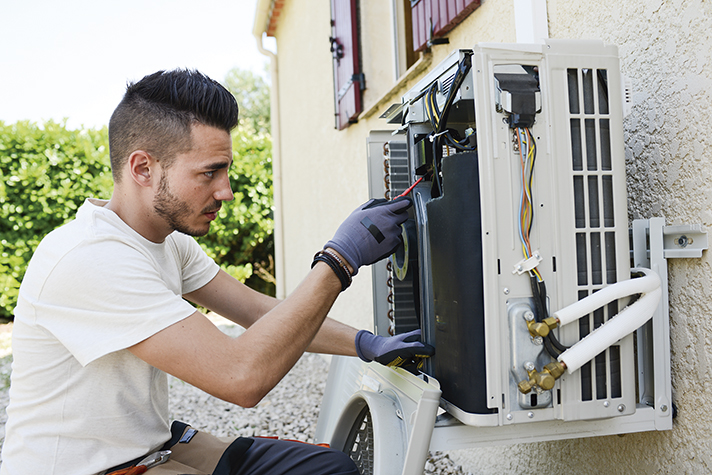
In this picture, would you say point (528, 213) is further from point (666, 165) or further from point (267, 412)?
point (267, 412)

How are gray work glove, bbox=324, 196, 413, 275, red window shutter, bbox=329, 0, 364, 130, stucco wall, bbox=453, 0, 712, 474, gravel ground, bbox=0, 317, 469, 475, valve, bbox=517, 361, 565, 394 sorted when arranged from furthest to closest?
red window shutter, bbox=329, 0, 364, 130 < gravel ground, bbox=0, 317, 469, 475 < gray work glove, bbox=324, 196, 413, 275 < stucco wall, bbox=453, 0, 712, 474 < valve, bbox=517, 361, 565, 394

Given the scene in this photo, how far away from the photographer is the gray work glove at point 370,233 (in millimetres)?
1312

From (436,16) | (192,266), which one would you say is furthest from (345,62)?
(192,266)

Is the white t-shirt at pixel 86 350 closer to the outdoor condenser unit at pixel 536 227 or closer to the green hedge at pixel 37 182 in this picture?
the outdoor condenser unit at pixel 536 227

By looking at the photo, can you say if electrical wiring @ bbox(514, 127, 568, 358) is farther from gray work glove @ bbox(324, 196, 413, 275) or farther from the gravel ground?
the gravel ground

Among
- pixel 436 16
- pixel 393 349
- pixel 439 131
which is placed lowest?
pixel 393 349

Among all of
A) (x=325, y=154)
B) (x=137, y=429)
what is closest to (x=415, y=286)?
(x=137, y=429)

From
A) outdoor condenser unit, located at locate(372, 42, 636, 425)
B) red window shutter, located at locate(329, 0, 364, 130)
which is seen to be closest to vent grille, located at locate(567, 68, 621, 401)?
outdoor condenser unit, located at locate(372, 42, 636, 425)

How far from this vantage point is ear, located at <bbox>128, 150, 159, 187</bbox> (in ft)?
4.52

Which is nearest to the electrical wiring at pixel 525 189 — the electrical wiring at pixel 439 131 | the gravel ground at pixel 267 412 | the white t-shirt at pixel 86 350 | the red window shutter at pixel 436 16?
the electrical wiring at pixel 439 131

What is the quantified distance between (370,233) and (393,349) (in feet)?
1.09

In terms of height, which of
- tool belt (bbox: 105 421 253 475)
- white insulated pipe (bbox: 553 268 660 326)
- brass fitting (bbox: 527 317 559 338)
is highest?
white insulated pipe (bbox: 553 268 660 326)

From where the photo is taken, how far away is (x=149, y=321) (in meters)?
1.14

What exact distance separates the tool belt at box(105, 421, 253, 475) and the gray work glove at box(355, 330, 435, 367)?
44 centimetres
